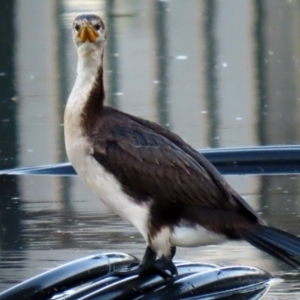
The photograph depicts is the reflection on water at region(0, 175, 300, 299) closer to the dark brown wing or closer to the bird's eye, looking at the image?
the dark brown wing

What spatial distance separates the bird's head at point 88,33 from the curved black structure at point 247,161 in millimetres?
3045

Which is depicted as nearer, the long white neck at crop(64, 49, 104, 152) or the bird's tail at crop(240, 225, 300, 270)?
the bird's tail at crop(240, 225, 300, 270)

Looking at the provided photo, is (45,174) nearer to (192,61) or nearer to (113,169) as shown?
(113,169)

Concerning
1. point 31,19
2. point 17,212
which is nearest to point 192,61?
point 31,19

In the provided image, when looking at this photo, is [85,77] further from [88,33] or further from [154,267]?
[154,267]

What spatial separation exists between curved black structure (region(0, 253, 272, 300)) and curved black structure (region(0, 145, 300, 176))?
9.96 ft

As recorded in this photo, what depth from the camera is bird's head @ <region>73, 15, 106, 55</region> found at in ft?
18.0

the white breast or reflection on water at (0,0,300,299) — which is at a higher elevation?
the white breast

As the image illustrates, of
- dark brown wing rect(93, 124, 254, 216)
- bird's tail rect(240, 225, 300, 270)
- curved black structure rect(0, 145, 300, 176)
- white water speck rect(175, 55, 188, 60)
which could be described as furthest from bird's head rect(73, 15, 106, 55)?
white water speck rect(175, 55, 188, 60)

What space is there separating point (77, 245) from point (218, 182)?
1357 mm

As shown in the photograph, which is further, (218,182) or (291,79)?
(291,79)

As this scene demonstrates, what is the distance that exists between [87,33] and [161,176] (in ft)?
2.40

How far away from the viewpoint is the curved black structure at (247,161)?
28.2 feet

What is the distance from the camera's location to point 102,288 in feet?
16.2
